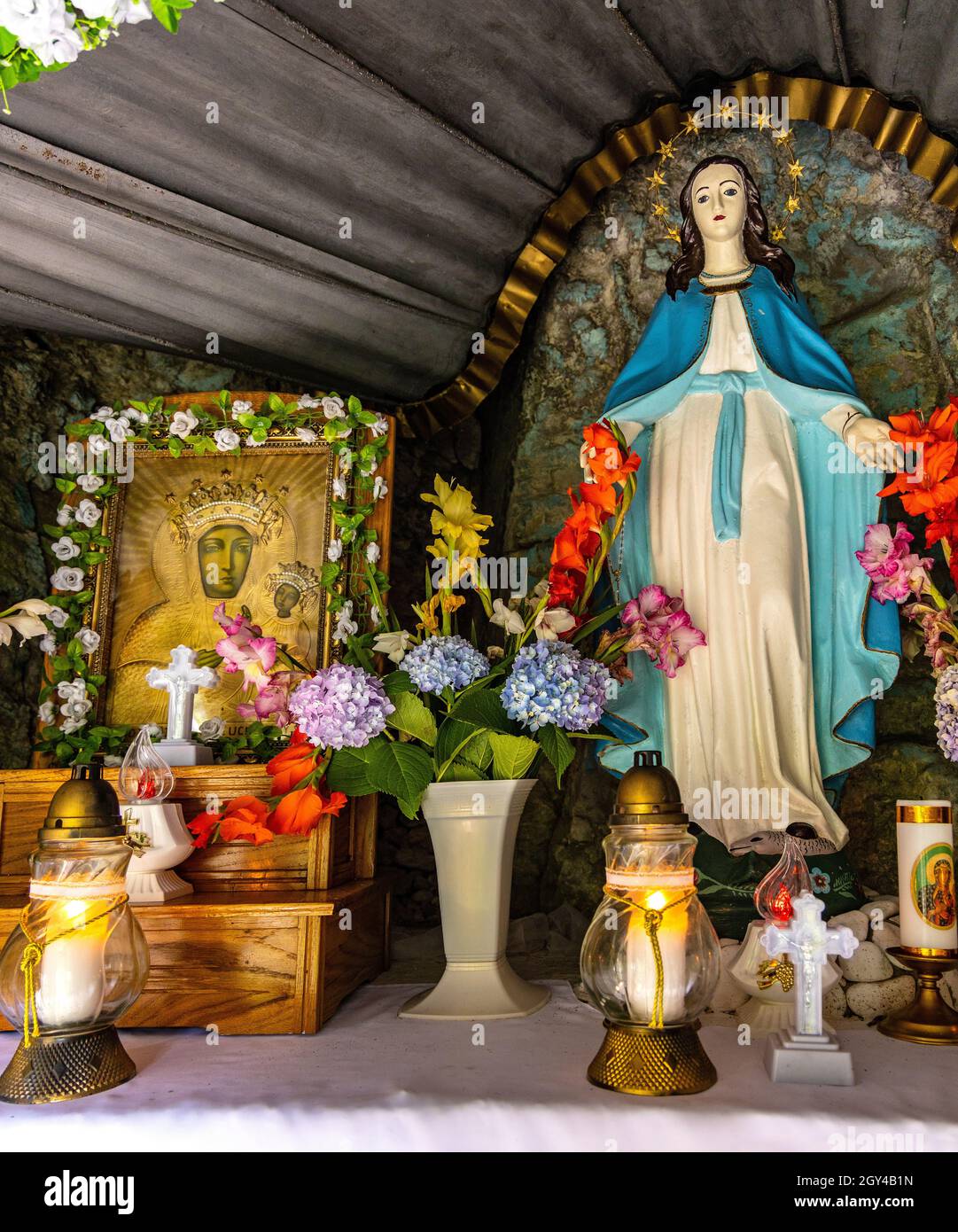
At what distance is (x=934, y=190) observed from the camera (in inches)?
106

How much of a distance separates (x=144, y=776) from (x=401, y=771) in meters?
0.53

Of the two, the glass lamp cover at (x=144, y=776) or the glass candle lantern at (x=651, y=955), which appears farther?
the glass lamp cover at (x=144, y=776)

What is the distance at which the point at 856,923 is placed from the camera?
6.91 ft

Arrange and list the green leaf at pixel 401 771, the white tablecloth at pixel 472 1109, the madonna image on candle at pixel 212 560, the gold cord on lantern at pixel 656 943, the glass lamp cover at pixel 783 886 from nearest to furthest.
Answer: the white tablecloth at pixel 472 1109, the gold cord on lantern at pixel 656 943, the glass lamp cover at pixel 783 886, the green leaf at pixel 401 771, the madonna image on candle at pixel 212 560

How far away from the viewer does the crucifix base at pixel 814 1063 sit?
1.60 meters

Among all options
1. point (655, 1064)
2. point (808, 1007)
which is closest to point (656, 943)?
point (655, 1064)

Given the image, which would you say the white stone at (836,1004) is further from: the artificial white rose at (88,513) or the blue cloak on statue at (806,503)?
the artificial white rose at (88,513)

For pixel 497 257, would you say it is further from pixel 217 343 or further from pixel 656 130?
pixel 217 343

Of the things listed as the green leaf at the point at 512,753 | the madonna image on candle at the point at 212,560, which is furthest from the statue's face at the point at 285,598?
the green leaf at the point at 512,753

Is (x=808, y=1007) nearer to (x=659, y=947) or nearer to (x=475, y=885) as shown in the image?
(x=659, y=947)

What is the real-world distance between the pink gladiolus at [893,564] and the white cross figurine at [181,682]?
154 cm

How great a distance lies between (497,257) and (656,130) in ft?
1.94

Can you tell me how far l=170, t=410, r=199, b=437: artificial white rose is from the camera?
8.79 feet

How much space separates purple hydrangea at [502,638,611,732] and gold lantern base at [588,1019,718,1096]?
2.08 ft
